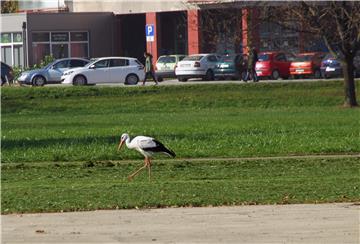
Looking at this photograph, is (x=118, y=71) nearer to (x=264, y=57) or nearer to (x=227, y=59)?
(x=227, y=59)

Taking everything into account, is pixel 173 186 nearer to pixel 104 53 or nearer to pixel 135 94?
pixel 135 94

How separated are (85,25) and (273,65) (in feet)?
57.3

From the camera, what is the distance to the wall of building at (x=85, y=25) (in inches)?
2677

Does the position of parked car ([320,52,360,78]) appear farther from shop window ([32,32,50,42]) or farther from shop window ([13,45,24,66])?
shop window ([13,45,24,66])

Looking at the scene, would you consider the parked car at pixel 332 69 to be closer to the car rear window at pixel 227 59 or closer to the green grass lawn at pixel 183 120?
the car rear window at pixel 227 59

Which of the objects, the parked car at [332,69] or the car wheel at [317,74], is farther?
the car wheel at [317,74]

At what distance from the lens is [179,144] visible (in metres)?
24.9

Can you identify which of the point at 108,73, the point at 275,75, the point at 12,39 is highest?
the point at 12,39

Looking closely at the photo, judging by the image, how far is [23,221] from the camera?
512 inches

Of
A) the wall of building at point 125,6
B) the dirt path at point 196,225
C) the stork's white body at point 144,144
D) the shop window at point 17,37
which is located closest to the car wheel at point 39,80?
the wall of building at point 125,6

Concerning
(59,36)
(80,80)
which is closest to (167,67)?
(80,80)

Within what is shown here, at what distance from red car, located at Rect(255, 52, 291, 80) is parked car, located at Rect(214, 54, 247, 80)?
79cm

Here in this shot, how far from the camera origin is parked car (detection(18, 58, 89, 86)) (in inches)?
2164

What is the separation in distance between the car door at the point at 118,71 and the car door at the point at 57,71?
11.7ft
